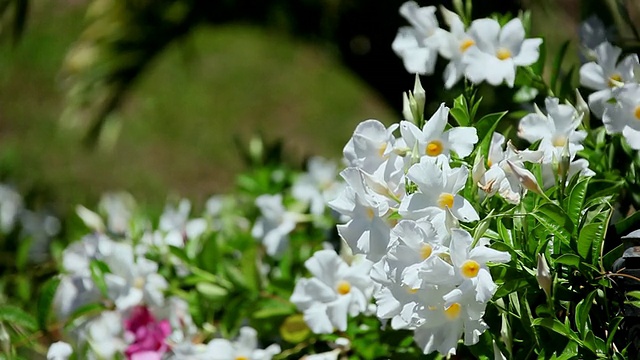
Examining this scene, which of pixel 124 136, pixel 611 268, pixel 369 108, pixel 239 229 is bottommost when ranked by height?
pixel 369 108

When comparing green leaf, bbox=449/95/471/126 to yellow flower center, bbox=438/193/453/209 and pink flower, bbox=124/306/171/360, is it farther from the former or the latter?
pink flower, bbox=124/306/171/360

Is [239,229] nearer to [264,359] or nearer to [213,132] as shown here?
[264,359]

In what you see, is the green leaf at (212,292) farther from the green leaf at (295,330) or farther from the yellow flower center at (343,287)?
the yellow flower center at (343,287)

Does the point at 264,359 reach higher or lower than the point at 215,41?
higher

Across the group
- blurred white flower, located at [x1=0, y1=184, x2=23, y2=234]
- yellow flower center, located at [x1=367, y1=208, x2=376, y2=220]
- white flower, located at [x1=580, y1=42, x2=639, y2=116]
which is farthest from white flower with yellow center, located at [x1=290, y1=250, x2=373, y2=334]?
blurred white flower, located at [x1=0, y1=184, x2=23, y2=234]

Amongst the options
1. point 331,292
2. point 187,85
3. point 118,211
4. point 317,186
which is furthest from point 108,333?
point 187,85

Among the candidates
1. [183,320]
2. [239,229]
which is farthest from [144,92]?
[183,320]

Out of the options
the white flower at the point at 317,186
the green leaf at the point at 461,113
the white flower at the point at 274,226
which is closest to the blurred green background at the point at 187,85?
the white flower at the point at 317,186
